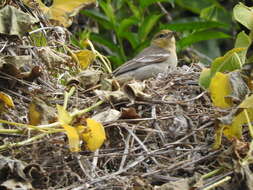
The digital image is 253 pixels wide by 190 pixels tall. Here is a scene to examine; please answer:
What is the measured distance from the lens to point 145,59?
587 cm

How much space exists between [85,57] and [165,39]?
2.56m

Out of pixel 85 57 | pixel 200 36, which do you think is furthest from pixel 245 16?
pixel 200 36

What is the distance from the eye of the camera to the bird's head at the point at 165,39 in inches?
248

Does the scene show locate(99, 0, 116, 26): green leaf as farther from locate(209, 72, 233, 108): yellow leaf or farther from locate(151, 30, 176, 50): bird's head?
locate(209, 72, 233, 108): yellow leaf

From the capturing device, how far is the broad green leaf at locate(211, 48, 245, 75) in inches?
130

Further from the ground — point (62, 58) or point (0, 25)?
point (0, 25)

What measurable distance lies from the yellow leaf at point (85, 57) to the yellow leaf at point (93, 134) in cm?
117

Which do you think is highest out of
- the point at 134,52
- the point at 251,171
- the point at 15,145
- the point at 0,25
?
the point at 0,25

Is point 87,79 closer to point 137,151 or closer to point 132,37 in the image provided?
point 137,151

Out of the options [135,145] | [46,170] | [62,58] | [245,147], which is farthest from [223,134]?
[62,58]

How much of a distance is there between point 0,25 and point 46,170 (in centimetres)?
99

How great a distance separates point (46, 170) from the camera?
113 inches

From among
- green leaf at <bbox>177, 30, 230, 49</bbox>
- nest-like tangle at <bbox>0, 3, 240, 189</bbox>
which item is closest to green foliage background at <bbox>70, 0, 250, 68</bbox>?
green leaf at <bbox>177, 30, 230, 49</bbox>

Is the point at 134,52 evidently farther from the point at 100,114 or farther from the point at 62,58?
the point at 100,114
